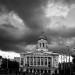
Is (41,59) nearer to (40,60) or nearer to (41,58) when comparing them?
(41,58)

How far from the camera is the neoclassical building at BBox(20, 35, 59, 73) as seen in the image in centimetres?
15125

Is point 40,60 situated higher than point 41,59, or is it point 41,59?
point 41,59

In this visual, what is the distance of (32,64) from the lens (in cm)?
15612

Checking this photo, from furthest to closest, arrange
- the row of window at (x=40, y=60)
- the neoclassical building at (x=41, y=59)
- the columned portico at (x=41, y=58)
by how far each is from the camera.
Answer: the row of window at (x=40, y=60) < the columned portico at (x=41, y=58) < the neoclassical building at (x=41, y=59)

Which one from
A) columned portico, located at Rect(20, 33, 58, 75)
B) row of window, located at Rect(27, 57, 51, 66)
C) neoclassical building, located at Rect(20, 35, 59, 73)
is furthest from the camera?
row of window, located at Rect(27, 57, 51, 66)

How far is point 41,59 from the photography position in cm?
15388

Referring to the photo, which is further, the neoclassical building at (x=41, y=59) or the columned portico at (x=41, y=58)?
the columned portico at (x=41, y=58)

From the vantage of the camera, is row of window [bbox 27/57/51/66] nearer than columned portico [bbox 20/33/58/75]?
No

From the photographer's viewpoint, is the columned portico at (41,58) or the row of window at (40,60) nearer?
the columned portico at (41,58)

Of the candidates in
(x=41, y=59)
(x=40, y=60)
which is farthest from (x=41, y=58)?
(x=40, y=60)

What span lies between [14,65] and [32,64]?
14345mm

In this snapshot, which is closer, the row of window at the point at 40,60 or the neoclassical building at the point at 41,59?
the neoclassical building at the point at 41,59

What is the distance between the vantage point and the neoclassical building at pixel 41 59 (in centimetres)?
15125

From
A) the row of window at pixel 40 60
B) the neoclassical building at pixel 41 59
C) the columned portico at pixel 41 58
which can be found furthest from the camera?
the row of window at pixel 40 60
